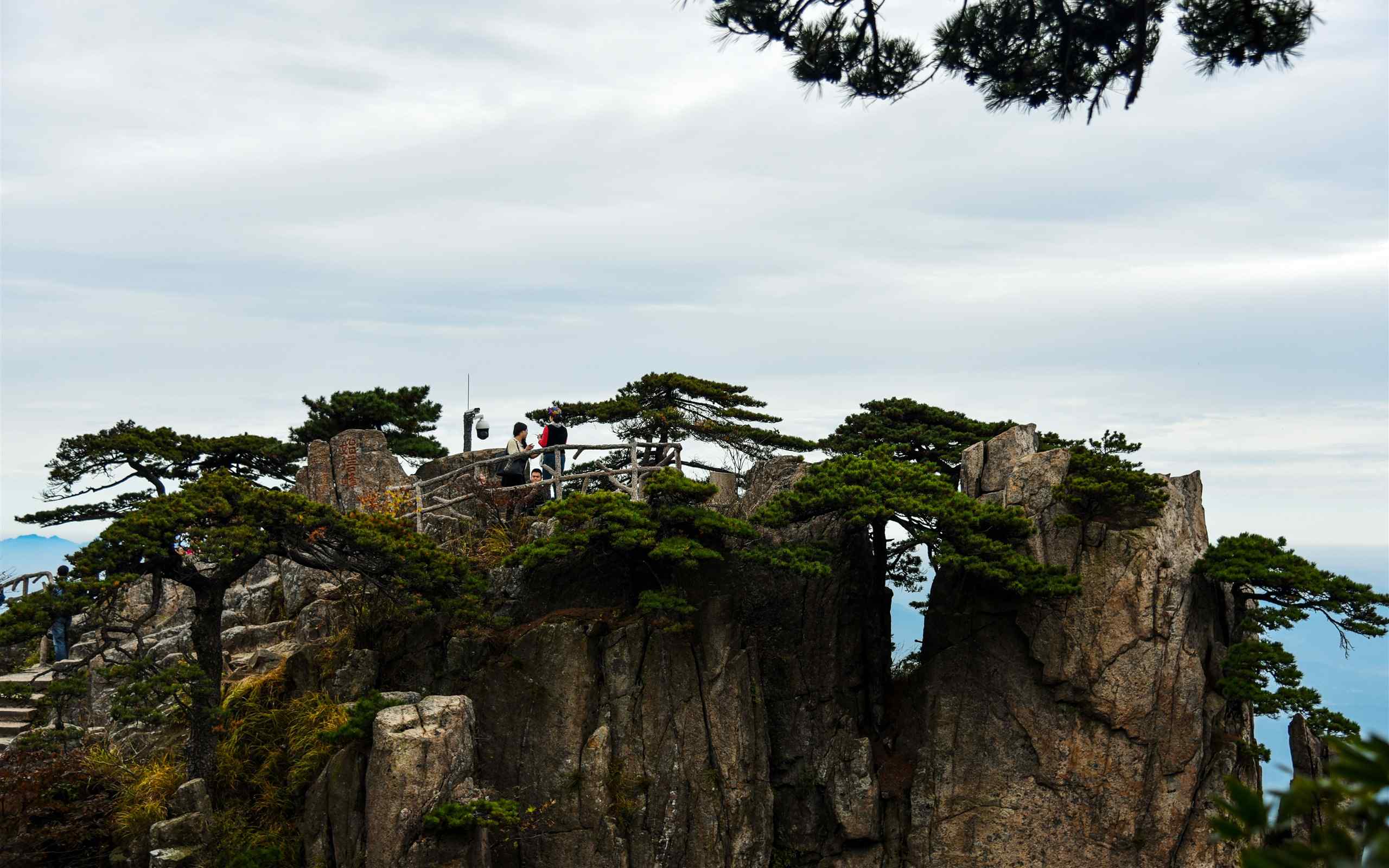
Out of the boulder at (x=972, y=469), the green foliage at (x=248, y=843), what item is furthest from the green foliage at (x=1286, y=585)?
the green foliage at (x=248, y=843)

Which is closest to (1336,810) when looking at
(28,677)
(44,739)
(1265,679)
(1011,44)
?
(1011,44)

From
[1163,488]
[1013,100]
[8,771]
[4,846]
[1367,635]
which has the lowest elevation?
[4,846]

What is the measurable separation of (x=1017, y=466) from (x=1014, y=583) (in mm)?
2578

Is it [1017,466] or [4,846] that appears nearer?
[4,846]

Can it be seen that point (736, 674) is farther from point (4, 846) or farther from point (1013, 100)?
point (4, 846)

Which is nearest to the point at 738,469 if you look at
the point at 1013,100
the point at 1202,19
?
the point at 1013,100

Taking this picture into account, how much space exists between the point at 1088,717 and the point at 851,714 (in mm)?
4025

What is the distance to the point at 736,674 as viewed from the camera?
1984 centimetres

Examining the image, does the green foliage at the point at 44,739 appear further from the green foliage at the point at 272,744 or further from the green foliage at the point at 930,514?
the green foliage at the point at 930,514

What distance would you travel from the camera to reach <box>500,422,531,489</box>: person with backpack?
76.2 feet

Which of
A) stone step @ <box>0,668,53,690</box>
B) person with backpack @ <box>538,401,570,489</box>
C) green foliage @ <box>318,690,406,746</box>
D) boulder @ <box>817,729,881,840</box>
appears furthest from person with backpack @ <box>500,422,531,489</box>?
stone step @ <box>0,668,53,690</box>

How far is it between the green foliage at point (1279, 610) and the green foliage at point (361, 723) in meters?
13.5

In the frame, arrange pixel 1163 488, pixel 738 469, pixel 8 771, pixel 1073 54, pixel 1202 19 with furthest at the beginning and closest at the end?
1. pixel 738 469
2. pixel 1163 488
3. pixel 8 771
4. pixel 1073 54
5. pixel 1202 19

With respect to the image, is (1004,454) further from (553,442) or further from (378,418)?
(378,418)
